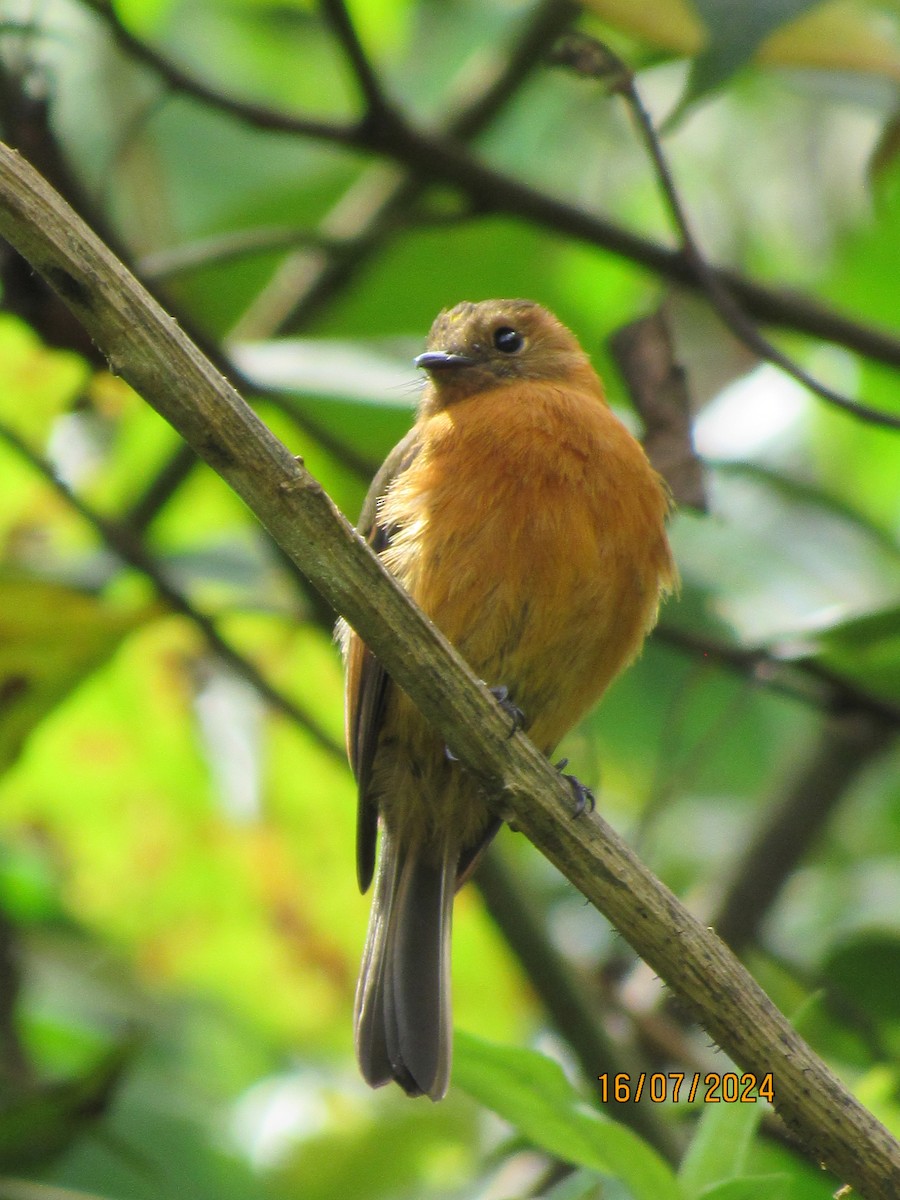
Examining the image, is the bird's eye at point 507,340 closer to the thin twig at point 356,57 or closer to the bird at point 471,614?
the bird at point 471,614

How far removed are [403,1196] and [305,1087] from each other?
0.64 meters

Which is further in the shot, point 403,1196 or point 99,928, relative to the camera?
point 99,928

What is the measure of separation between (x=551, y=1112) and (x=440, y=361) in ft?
8.14

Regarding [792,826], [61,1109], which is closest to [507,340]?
[792,826]

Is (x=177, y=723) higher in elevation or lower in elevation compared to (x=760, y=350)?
lower

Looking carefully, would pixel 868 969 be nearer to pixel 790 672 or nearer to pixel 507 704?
pixel 790 672

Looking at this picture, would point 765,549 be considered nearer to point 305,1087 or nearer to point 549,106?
point 305,1087

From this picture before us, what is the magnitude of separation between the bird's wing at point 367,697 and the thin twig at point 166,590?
47 centimetres

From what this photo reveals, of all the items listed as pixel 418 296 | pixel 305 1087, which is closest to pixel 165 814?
pixel 305 1087

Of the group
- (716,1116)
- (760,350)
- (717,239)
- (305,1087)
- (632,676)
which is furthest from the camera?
(717,239)

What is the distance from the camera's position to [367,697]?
4059mm

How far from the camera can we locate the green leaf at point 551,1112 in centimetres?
286

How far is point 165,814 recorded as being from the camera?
5348 mm

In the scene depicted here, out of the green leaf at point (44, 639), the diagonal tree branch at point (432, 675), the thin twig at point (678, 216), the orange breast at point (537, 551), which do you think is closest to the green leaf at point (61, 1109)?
the green leaf at point (44, 639)
